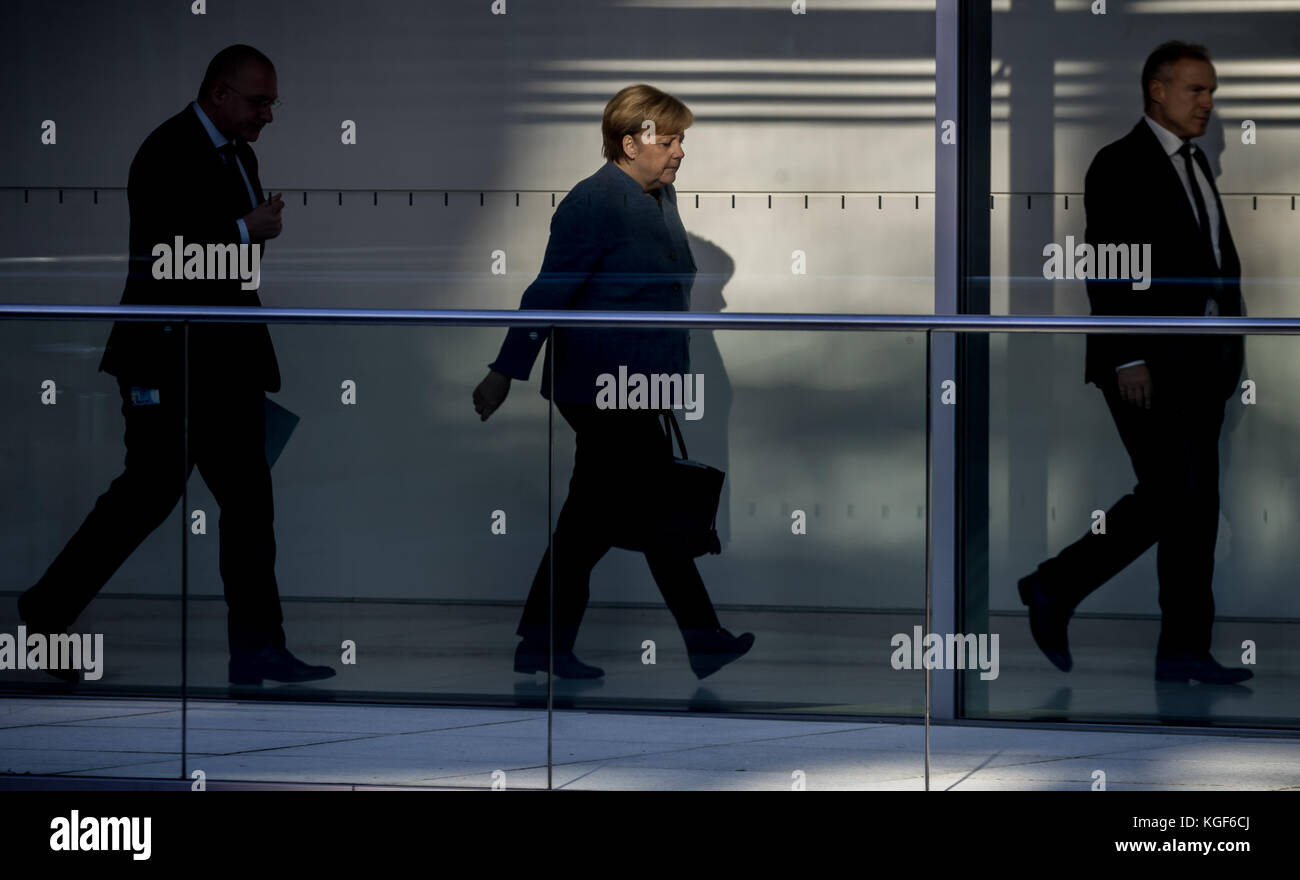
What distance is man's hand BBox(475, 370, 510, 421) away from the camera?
4840 mm

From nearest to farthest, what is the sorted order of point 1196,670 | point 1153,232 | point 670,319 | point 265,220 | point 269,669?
1. point 670,319
2. point 269,669
3. point 1196,670
4. point 1153,232
5. point 265,220

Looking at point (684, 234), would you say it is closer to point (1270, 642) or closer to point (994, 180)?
point (994, 180)

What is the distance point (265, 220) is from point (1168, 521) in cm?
277

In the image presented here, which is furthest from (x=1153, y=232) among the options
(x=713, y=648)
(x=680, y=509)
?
(x=713, y=648)

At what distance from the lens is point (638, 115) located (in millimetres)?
5406

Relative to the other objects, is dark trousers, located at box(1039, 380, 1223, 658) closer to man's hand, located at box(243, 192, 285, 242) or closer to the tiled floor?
the tiled floor

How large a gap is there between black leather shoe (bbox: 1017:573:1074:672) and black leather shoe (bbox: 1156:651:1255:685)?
268 millimetres

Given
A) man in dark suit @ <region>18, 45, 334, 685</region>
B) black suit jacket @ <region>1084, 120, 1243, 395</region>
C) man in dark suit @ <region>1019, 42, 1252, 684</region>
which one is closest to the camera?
man in dark suit @ <region>18, 45, 334, 685</region>

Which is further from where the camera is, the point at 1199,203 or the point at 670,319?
the point at 1199,203

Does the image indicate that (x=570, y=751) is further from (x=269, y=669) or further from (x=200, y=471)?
(x=200, y=471)

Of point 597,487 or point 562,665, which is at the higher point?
point 597,487

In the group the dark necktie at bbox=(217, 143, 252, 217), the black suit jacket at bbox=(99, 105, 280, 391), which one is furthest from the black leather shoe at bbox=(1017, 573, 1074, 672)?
A: the dark necktie at bbox=(217, 143, 252, 217)

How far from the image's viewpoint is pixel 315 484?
4.98 m
